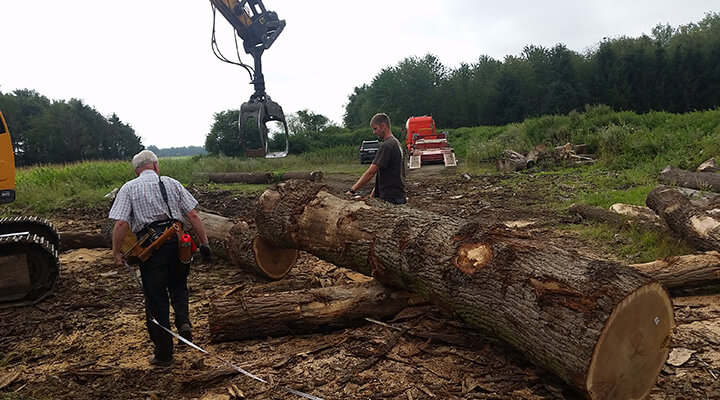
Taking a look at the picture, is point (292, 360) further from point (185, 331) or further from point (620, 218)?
point (620, 218)

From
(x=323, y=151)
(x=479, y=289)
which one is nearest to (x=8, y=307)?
(x=479, y=289)

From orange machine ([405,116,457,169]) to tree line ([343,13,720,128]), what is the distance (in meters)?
17.0

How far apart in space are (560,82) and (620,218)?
34471 millimetres

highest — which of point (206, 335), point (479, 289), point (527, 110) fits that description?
point (527, 110)

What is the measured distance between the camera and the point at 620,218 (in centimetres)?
732

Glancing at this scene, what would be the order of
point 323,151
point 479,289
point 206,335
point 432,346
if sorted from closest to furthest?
point 479,289 < point 432,346 < point 206,335 < point 323,151

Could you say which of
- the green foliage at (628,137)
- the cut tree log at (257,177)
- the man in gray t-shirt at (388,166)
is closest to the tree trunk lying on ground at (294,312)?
the man in gray t-shirt at (388,166)

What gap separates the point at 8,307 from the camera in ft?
19.2

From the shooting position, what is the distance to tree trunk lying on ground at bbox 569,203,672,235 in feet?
21.6

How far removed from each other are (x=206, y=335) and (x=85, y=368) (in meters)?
1.01

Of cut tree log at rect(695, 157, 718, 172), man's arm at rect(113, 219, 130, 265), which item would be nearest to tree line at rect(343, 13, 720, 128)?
cut tree log at rect(695, 157, 718, 172)

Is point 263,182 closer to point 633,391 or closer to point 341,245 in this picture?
point 341,245

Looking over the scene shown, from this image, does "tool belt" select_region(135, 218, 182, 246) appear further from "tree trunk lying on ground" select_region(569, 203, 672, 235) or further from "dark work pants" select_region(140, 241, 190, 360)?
"tree trunk lying on ground" select_region(569, 203, 672, 235)

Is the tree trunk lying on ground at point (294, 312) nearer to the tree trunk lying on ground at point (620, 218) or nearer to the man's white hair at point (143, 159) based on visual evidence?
the man's white hair at point (143, 159)
